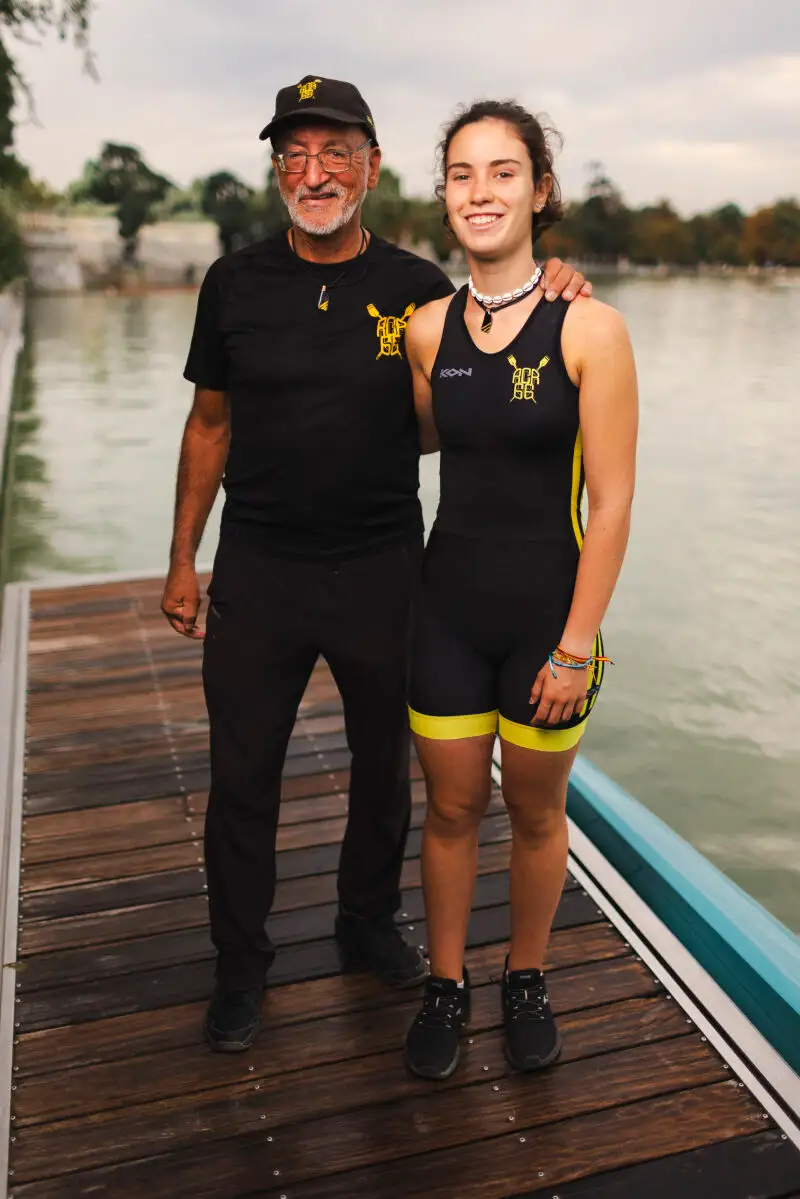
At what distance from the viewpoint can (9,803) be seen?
3309 millimetres

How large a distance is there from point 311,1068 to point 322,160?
69.0 inches

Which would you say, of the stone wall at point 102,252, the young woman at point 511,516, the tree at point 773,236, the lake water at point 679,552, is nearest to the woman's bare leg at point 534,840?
the young woman at point 511,516

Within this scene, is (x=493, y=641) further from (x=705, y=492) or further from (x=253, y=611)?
(x=705, y=492)

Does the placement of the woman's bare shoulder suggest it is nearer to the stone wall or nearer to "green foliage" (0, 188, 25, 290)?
"green foliage" (0, 188, 25, 290)

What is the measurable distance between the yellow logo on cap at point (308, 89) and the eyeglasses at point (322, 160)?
95 mm

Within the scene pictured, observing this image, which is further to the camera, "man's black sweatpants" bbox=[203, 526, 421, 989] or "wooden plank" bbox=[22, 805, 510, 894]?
"wooden plank" bbox=[22, 805, 510, 894]

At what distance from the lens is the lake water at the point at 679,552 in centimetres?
517

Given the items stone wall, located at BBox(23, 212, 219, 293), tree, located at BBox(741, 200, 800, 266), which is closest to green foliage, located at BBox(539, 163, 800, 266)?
tree, located at BBox(741, 200, 800, 266)

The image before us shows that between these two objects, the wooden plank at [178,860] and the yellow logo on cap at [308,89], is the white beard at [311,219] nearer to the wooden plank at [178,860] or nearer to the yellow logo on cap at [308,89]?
the yellow logo on cap at [308,89]

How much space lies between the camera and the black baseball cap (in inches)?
81.2

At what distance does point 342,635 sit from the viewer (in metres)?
2.25

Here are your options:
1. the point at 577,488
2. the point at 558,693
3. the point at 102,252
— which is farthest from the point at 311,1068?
the point at 102,252

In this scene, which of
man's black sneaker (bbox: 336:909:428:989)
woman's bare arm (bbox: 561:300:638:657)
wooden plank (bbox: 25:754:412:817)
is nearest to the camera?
woman's bare arm (bbox: 561:300:638:657)

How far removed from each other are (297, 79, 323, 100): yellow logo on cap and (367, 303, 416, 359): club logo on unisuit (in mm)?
385
